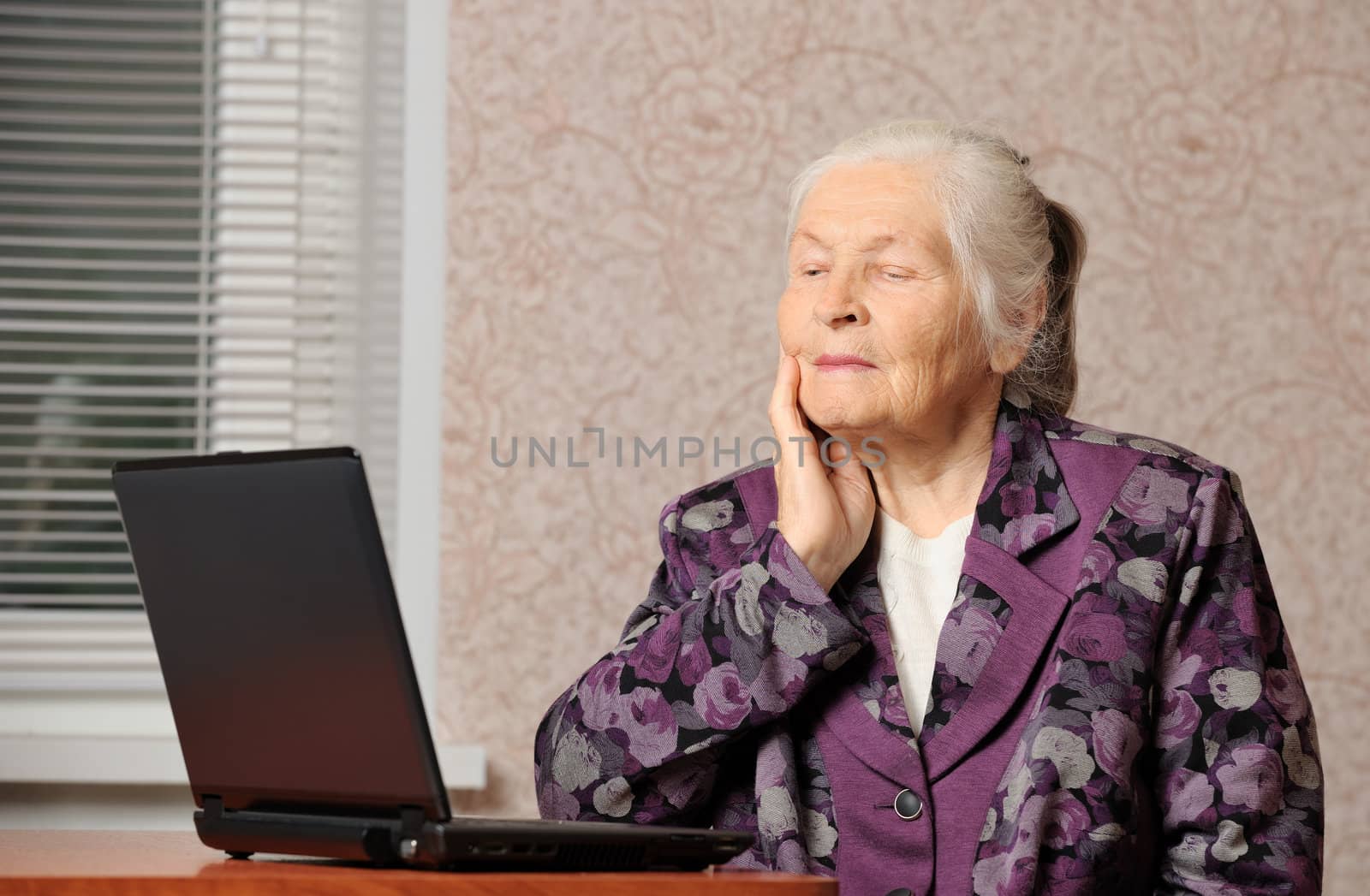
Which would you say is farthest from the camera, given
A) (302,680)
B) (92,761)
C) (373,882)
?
(92,761)

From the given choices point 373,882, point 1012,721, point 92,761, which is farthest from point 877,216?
point 92,761

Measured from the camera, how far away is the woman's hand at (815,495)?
53.5 inches

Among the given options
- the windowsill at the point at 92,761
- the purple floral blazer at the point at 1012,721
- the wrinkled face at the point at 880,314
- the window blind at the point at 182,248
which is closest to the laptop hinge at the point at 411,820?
the purple floral blazer at the point at 1012,721

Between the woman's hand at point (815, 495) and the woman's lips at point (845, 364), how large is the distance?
0.05 m

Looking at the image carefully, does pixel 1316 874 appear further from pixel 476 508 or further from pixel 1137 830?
pixel 476 508

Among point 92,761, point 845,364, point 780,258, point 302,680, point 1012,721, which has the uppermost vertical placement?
point 780,258

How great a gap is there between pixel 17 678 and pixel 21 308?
0.60m

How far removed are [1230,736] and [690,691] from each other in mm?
497

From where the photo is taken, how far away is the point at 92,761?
2070mm

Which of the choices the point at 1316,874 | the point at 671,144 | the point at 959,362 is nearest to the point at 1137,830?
the point at 1316,874

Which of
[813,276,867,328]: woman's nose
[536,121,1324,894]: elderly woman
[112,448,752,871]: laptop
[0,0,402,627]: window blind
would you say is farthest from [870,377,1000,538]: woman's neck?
[0,0,402,627]: window blind

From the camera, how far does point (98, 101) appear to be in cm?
231

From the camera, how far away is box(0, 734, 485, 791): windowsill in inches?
81.4

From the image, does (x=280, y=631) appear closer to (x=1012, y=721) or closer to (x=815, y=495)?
(x=815, y=495)
